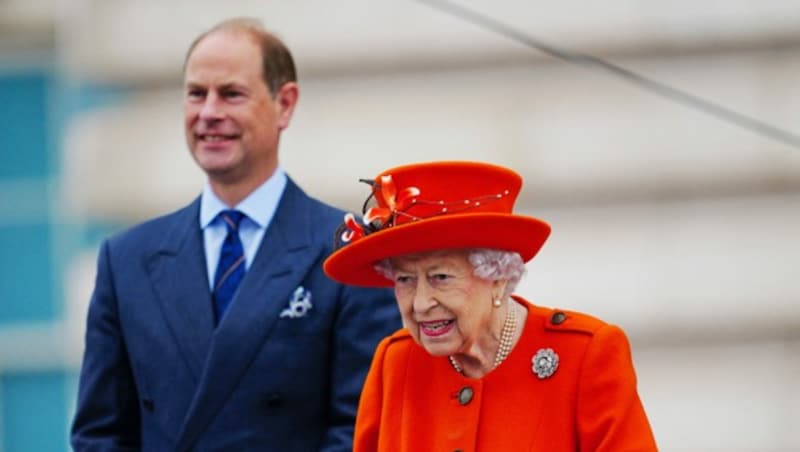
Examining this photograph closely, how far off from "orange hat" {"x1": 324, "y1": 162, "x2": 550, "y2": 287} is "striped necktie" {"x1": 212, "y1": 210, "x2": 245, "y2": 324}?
0.66 metres

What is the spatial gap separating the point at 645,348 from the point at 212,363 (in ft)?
9.28

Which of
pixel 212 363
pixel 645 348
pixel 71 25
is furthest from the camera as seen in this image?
pixel 71 25

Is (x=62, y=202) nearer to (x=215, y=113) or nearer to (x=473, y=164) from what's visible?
(x=215, y=113)

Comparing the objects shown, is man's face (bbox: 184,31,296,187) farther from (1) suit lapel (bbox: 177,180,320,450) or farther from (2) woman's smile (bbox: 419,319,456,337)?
(2) woman's smile (bbox: 419,319,456,337)

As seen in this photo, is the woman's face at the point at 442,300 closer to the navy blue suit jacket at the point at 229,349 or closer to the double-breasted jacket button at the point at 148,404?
the navy blue suit jacket at the point at 229,349

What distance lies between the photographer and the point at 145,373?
4578 mm

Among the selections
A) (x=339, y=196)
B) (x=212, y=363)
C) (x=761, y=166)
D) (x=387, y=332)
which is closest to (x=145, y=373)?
(x=212, y=363)

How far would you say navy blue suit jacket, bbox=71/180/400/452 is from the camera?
177 inches

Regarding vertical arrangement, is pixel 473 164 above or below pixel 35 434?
above

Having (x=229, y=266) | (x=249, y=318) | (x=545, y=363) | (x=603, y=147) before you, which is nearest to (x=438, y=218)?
(x=545, y=363)

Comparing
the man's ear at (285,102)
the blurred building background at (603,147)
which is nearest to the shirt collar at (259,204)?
the man's ear at (285,102)

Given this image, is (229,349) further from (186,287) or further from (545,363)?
(545,363)

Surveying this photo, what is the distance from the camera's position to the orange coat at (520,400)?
3807 millimetres

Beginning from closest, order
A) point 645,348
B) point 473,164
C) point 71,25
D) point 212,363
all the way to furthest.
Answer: point 473,164 → point 212,363 → point 645,348 → point 71,25
